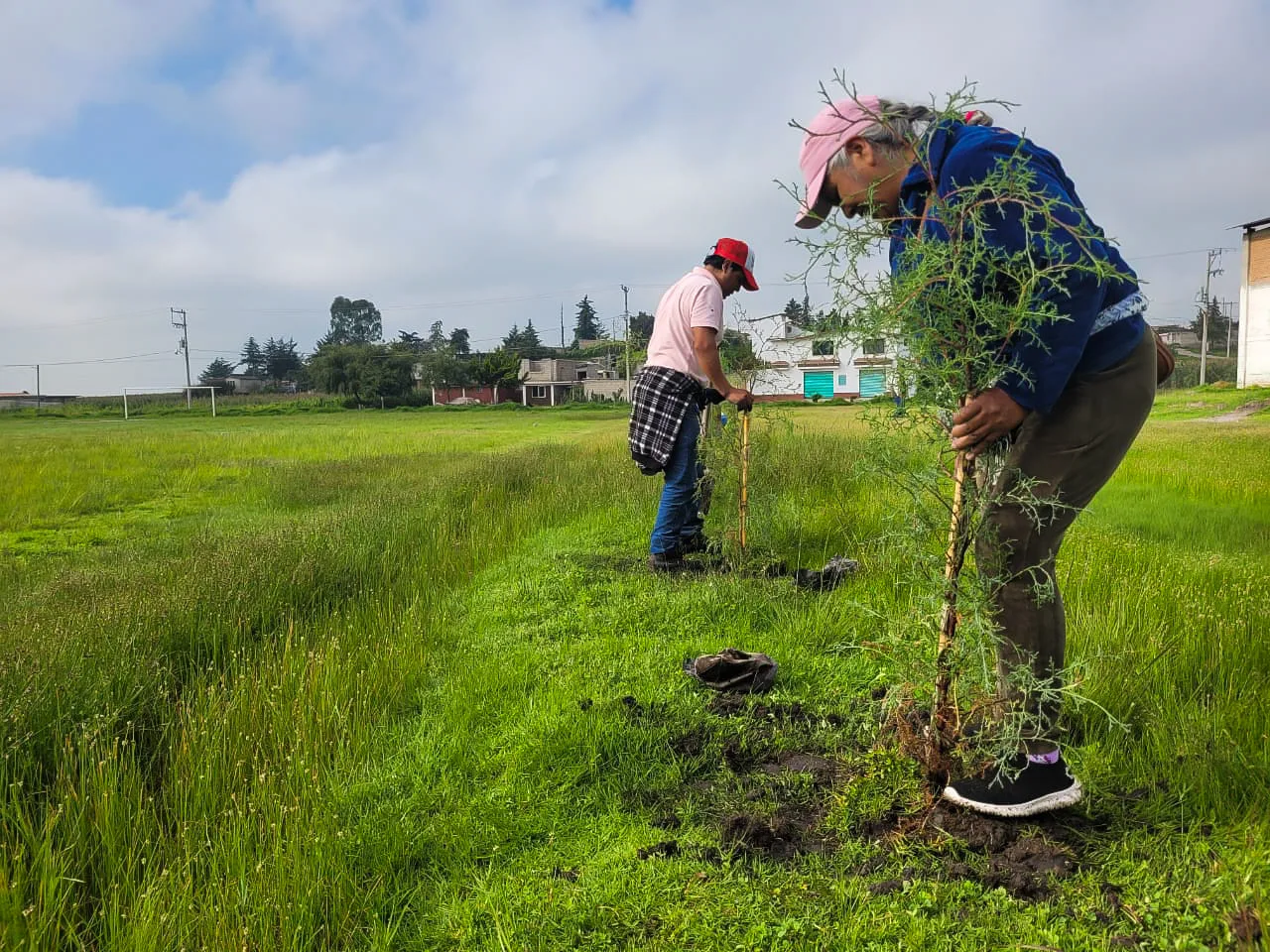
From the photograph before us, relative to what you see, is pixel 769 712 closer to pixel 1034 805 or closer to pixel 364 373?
pixel 1034 805

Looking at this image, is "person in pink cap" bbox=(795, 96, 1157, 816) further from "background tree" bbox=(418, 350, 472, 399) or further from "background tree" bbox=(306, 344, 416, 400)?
"background tree" bbox=(418, 350, 472, 399)

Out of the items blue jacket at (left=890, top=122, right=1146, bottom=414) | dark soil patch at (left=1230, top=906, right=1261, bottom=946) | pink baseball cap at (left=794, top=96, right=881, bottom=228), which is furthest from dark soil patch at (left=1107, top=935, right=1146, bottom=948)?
pink baseball cap at (left=794, top=96, right=881, bottom=228)

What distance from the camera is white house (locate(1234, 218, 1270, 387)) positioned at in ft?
107

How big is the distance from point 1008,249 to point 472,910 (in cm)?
239

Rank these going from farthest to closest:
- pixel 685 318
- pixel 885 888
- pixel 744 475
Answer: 1. pixel 744 475
2. pixel 685 318
3. pixel 885 888

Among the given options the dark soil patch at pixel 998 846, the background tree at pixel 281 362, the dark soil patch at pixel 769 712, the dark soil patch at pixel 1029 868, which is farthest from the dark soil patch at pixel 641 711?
the background tree at pixel 281 362

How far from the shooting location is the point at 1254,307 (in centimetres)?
3328

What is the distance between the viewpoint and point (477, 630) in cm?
480

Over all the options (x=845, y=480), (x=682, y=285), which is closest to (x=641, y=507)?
(x=845, y=480)

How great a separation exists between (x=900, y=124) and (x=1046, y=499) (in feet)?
3.81

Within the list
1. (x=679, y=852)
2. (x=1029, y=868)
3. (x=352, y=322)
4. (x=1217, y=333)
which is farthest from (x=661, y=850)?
(x=352, y=322)

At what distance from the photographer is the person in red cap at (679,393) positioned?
5.62 metres

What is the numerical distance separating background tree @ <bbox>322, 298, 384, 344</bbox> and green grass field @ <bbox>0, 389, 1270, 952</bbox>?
129 metres

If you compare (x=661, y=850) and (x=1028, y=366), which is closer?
(x=1028, y=366)
